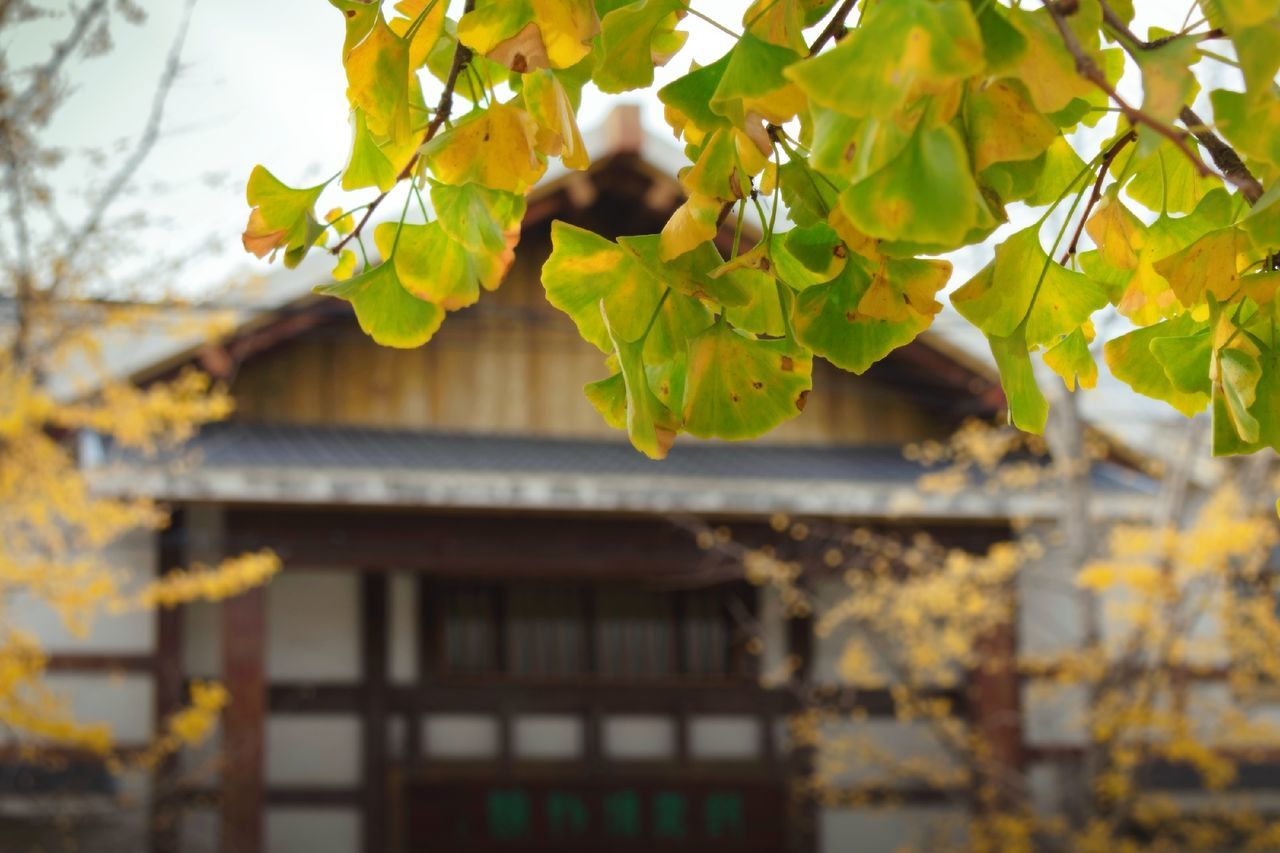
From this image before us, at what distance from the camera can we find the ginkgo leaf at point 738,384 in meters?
0.90

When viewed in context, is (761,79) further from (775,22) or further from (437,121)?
(437,121)

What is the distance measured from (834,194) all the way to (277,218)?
36 centimetres

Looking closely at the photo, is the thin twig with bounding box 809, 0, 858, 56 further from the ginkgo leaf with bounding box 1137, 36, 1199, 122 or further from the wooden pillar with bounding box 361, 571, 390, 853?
the wooden pillar with bounding box 361, 571, 390, 853

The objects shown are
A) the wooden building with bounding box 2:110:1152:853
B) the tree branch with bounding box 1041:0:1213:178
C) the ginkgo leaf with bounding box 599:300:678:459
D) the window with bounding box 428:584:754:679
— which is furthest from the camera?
the window with bounding box 428:584:754:679

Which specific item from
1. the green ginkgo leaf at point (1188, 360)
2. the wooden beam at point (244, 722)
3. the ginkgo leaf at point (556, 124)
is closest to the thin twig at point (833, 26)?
the ginkgo leaf at point (556, 124)

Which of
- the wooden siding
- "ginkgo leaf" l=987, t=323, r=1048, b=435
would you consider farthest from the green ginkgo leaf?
the wooden siding

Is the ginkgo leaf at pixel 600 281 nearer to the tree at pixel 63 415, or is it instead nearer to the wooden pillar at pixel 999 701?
the tree at pixel 63 415

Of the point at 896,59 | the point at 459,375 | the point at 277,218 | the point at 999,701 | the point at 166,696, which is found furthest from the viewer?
the point at 459,375

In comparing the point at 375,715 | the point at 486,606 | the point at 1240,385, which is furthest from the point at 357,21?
the point at 486,606

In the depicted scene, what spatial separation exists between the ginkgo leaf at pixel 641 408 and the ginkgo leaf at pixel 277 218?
216 millimetres

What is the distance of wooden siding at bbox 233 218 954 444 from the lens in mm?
9016

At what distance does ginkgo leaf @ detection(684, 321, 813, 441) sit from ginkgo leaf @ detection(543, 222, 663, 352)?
0.13ft

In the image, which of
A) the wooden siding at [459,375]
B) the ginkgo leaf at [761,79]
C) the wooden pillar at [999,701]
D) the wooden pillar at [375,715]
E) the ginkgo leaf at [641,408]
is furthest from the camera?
the wooden siding at [459,375]

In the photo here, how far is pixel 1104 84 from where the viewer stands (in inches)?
25.5
